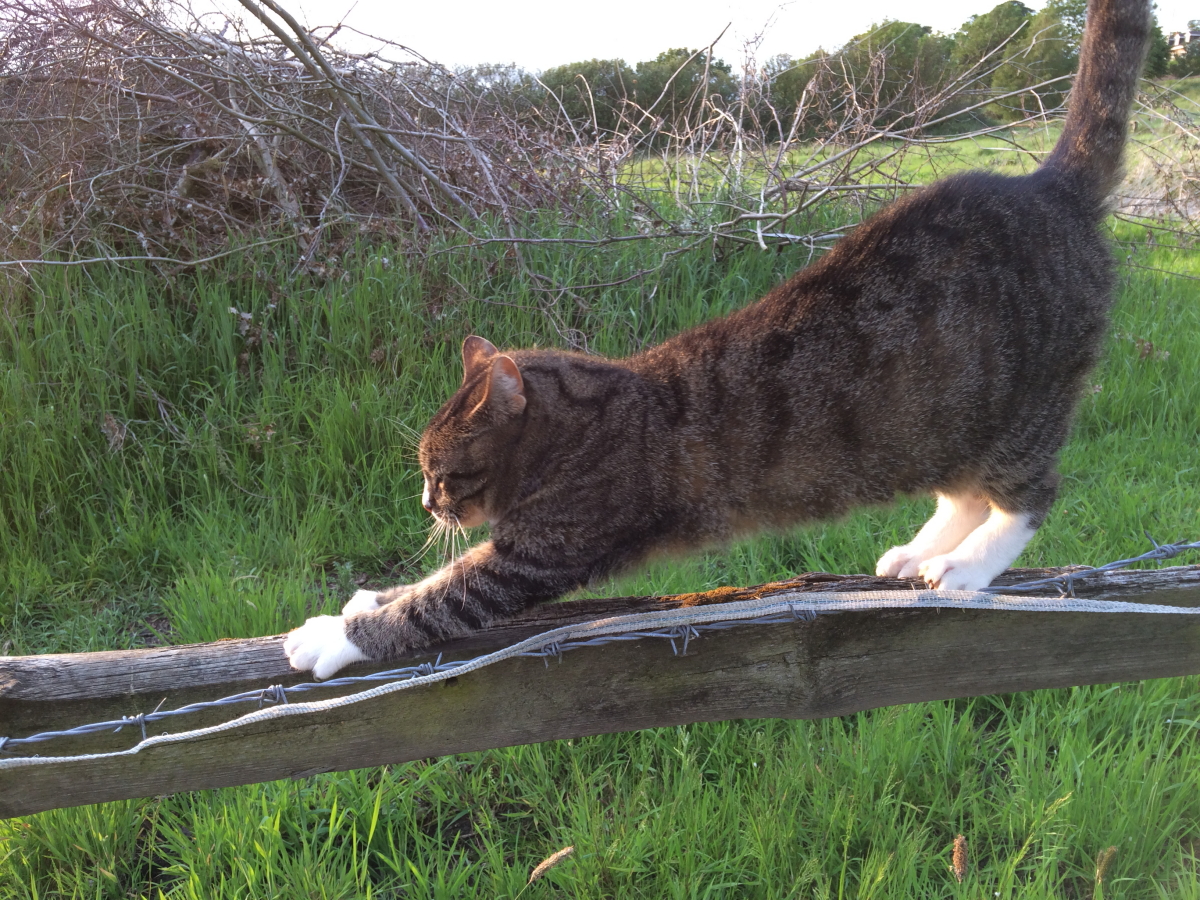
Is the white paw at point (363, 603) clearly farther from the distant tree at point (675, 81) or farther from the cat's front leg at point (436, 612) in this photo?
the distant tree at point (675, 81)

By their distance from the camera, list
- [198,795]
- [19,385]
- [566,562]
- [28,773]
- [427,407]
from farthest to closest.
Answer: [427,407] → [19,385] → [198,795] → [566,562] → [28,773]

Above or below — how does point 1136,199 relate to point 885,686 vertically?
above

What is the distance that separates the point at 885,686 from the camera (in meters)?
1.90

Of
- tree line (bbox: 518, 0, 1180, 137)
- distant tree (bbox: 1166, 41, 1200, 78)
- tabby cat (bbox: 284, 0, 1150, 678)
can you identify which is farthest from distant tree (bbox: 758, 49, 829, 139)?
distant tree (bbox: 1166, 41, 1200, 78)

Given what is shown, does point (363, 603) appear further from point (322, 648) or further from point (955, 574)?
point (955, 574)

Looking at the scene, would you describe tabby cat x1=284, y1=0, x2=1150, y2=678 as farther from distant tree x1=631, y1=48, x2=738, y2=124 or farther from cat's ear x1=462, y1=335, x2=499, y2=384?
distant tree x1=631, y1=48, x2=738, y2=124

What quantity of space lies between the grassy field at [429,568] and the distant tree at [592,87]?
7.87 ft

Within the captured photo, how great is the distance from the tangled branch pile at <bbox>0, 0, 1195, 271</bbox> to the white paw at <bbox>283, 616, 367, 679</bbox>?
116 inches

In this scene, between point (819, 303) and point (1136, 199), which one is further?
point (1136, 199)

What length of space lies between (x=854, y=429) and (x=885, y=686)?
0.77m

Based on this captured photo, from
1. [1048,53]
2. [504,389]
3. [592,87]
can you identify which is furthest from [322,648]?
[1048,53]

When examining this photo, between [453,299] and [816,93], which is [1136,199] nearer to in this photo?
[816,93]

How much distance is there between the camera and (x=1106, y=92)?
100 inches

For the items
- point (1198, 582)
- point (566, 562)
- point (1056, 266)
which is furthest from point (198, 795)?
point (1056, 266)
